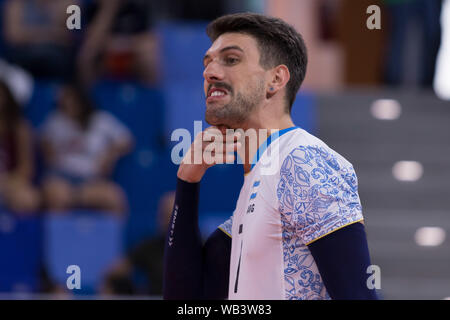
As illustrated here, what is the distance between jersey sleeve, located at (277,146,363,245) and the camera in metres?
2.01

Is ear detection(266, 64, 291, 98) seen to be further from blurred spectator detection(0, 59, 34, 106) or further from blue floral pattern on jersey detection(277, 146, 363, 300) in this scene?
blurred spectator detection(0, 59, 34, 106)

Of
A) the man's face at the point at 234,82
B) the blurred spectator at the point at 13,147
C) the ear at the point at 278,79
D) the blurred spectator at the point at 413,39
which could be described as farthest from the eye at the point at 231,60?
the blurred spectator at the point at 413,39

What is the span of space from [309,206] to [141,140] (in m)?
4.63

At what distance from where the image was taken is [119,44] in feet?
23.0

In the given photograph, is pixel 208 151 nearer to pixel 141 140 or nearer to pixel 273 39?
pixel 273 39

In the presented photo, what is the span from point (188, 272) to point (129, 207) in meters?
3.66

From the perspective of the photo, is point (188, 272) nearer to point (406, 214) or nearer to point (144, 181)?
point (144, 181)

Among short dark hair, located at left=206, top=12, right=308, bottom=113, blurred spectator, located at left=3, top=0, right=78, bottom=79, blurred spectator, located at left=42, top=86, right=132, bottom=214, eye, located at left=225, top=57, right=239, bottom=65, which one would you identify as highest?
blurred spectator, located at left=3, top=0, right=78, bottom=79

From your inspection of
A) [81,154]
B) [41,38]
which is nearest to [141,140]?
[81,154]

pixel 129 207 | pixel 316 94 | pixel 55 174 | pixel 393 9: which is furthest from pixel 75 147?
pixel 393 9

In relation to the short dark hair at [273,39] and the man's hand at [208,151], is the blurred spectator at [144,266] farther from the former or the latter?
the short dark hair at [273,39]

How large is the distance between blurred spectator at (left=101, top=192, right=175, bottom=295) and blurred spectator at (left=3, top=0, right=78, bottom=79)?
73.4 inches

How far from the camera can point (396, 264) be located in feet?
20.8

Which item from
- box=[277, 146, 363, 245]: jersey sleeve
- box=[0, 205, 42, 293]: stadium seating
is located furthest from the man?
box=[0, 205, 42, 293]: stadium seating
